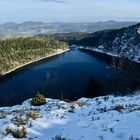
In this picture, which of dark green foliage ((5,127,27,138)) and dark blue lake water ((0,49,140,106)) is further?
dark blue lake water ((0,49,140,106))

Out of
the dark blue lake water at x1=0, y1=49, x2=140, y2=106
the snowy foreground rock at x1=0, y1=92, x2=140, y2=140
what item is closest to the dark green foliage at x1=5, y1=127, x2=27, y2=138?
the snowy foreground rock at x1=0, y1=92, x2=140, y2=140

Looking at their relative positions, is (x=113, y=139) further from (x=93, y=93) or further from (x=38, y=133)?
(x=93, y=93)

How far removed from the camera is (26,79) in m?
161

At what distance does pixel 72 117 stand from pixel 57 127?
9.80 feet

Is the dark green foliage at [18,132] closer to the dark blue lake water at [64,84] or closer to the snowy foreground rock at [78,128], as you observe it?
the snowy foreground rock at [78,128]

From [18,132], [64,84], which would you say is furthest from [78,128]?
[64,84]

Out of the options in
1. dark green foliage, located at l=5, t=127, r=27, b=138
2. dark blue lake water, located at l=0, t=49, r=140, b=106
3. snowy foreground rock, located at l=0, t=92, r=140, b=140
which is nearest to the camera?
snowy foreground rock, located at l=0, t=92, r=140, b=140

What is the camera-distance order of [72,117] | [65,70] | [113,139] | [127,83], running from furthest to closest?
[65,70], [127,83], [72,117], [113,139]

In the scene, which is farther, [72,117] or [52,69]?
[52,69]

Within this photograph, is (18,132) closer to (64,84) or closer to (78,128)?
(78,128)

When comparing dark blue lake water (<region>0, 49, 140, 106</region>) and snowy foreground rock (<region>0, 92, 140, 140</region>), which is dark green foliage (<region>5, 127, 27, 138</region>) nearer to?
snowy foreground rock (<region>0, 92, 140, 140</region>)

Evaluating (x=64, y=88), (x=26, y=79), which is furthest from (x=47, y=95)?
(x=26, y=79)

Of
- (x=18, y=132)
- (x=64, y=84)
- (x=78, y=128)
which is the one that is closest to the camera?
(x=18, y=132)

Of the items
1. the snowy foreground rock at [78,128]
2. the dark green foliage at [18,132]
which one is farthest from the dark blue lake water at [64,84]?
the dark green foliage at [18,132]
